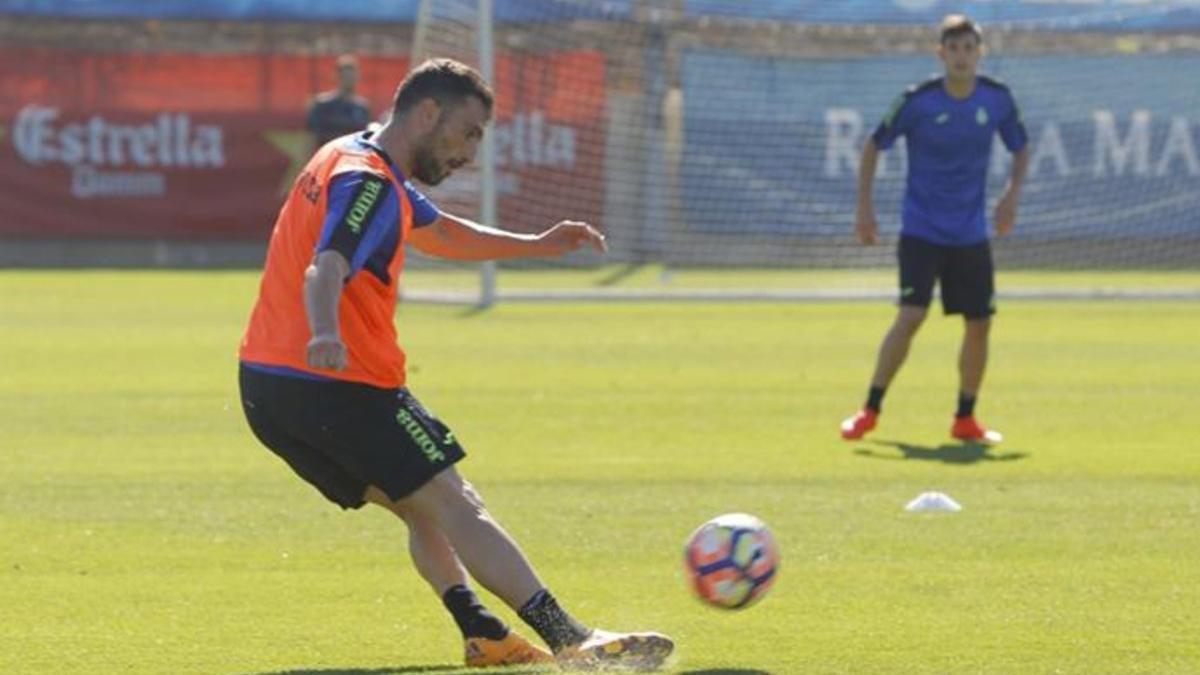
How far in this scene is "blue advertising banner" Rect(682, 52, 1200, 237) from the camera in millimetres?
26875

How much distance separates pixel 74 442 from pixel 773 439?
3.73 meters

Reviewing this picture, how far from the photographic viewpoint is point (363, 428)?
7.02 meters

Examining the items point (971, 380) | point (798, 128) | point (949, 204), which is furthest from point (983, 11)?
point (971, 380)

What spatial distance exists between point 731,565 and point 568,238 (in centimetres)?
119

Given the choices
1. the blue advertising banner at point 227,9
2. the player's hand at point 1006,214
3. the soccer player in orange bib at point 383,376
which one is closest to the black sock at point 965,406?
the player's hand at point 1006,214

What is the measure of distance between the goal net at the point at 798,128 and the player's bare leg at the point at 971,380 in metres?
12.6

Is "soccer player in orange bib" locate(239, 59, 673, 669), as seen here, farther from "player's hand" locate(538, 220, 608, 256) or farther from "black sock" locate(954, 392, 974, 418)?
"black sock" locate(954, 392, 974, 418)

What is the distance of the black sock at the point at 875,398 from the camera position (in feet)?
43.4

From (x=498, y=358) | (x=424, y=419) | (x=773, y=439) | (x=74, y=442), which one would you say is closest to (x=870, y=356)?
(x=498, y=358)

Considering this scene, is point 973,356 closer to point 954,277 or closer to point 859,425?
point 954,277

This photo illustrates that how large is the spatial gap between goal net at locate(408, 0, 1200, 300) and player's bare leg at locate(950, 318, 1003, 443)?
41.2ft

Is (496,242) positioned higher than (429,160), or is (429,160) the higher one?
(429,160)

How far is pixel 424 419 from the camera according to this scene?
279 inches

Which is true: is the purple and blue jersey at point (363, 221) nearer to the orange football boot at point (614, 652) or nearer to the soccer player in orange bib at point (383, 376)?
the soccer player in orange bib at point (383, 376)
